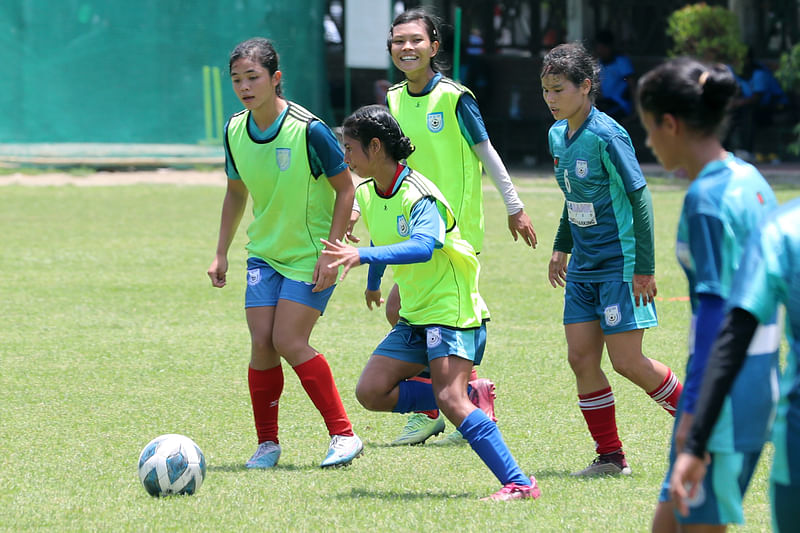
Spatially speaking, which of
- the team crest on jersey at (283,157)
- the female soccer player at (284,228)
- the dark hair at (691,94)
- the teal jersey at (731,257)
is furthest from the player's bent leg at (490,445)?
the dark hair at (691,94)

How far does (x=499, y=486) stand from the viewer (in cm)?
471

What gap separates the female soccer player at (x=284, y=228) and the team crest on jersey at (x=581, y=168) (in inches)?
38.8

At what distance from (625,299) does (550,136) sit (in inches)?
32.3

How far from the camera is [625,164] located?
476 centimetres

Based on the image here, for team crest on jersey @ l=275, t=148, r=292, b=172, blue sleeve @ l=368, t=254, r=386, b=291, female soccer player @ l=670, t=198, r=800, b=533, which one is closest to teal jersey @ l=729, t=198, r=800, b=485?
female soccer player @ l=670, t=198, r=800, b=533

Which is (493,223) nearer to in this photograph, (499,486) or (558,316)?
(558,316)

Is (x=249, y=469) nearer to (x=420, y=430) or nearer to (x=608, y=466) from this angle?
(x=420, y=430)

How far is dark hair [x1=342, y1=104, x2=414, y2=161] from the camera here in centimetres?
457

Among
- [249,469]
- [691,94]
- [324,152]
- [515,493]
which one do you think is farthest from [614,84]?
[691,94]

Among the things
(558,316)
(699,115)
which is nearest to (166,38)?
(558,316)

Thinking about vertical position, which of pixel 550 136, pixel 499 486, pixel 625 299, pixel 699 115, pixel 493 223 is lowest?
pixel 493 223

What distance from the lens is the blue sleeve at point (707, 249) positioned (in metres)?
2.69

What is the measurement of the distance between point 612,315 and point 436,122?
148cm

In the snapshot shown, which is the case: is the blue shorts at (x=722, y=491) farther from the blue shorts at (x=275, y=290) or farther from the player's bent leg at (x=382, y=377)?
the blue shorts at (x=275, y=290)
